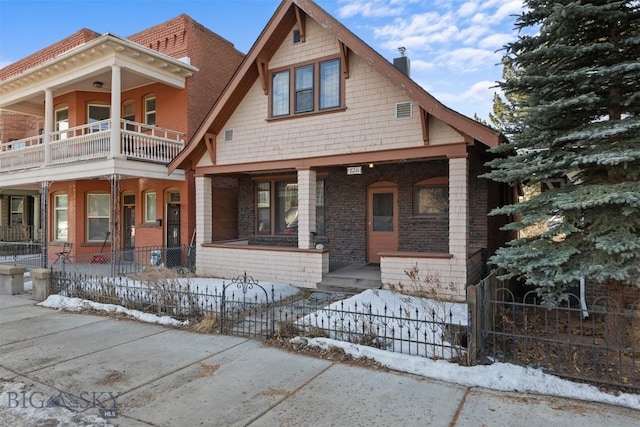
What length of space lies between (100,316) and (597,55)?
9.62 metres

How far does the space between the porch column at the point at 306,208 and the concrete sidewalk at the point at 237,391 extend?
4.39 m

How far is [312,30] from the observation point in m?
10.2

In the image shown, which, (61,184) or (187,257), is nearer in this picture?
(187,257)

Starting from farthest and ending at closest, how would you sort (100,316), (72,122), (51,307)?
(72,122)
(51,307)
(100,316)

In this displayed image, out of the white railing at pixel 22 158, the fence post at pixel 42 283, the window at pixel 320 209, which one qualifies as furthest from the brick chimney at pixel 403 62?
the white railing at pixel 22 158

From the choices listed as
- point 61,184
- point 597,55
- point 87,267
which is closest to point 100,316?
point 87,267

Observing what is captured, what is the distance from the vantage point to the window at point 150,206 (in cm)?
1553

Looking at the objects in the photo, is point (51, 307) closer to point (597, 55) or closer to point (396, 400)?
point (396, 400)

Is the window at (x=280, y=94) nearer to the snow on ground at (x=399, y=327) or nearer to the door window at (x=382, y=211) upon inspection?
the door window at (x=382, y=211)

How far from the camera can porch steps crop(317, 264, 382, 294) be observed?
906 cm

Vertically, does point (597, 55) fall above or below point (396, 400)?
above

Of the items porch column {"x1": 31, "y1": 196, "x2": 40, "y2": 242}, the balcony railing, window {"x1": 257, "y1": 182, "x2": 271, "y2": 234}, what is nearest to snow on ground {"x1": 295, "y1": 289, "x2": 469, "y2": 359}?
window {"x1": 257, "y1": 182, "x2": 271, "y2": 234}

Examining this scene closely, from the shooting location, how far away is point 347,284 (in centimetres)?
928

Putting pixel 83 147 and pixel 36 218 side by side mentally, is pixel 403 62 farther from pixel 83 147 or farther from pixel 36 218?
pixel 36 218
